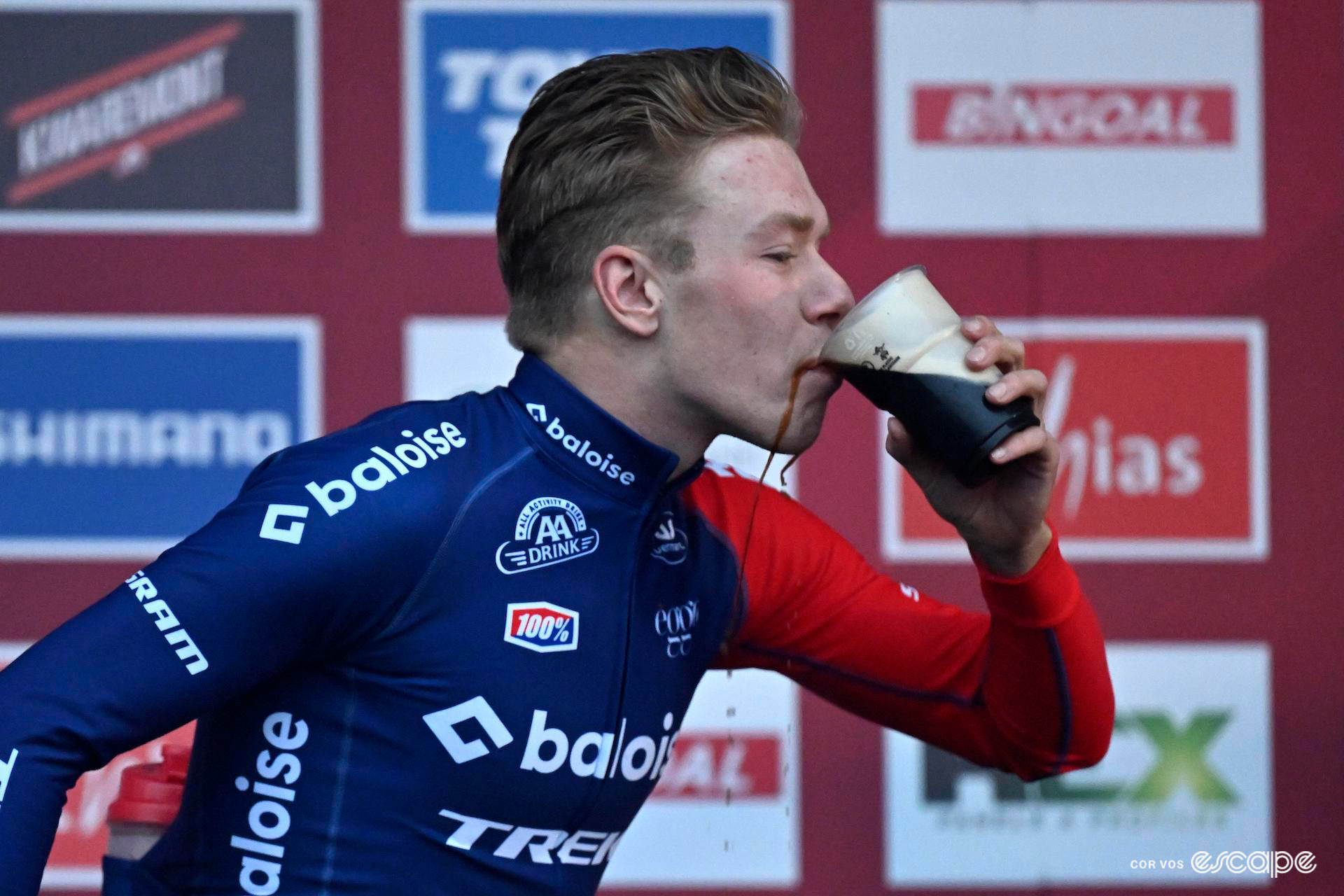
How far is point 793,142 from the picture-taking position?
118 centimetres

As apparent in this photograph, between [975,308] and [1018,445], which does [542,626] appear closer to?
[1018,445]

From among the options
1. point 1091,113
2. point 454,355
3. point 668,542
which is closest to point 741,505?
point 668,542

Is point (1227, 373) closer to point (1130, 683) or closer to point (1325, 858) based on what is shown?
point (1130, 683)

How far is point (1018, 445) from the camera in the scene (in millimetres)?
1002

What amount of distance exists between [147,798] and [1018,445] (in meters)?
0.72

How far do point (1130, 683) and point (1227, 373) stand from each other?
0.48 metres

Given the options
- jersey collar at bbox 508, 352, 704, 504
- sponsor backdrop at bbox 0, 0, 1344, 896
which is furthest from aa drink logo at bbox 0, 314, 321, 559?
jersey collar at bbox 508, 352, 704, 504

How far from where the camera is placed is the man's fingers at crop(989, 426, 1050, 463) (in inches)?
39.3

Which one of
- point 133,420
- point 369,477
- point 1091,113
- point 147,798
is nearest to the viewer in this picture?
point 369,477

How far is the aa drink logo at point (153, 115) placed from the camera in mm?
1941

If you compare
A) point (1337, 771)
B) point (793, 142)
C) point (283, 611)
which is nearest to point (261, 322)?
point (793, 142)

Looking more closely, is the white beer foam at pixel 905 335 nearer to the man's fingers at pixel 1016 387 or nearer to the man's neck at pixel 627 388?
the man's fingers at pixel 1016 387

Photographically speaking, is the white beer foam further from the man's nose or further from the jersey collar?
the jersey collar

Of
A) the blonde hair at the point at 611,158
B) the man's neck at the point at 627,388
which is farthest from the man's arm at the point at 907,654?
the blonde hair at the point at 611,158
